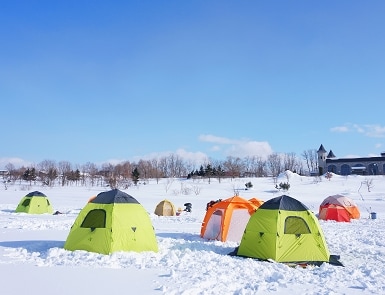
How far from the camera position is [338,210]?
2183 centimetres

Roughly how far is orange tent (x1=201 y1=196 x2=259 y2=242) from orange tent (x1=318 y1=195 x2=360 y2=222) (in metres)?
9.14

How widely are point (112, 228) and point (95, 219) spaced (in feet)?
2.42

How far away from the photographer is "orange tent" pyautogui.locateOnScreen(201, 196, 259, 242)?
1411cm

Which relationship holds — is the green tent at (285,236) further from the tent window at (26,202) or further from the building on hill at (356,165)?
the building on hill at (356,165)

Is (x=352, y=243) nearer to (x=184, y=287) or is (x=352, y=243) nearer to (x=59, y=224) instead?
(x=184, y=287)

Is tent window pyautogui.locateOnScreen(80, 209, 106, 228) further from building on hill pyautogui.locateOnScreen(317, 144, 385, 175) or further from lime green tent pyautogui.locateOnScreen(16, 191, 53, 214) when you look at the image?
building on hill pyautogui.locateOnScreen(317, 144, 385, 175)

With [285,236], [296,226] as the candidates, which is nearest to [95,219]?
[285,236]

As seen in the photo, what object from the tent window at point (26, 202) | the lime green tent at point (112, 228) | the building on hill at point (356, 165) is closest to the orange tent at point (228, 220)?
the lime green tent at point (112, 228)

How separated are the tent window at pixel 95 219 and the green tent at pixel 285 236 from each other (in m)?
4.08

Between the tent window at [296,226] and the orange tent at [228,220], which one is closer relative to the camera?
the tent window at [296,226]

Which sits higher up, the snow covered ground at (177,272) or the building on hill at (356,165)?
the building on hill at (356,165)

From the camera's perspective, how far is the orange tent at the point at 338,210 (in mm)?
21766

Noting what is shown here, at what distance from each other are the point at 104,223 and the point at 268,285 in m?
5.28

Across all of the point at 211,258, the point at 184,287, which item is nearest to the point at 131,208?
the point at 211,258
